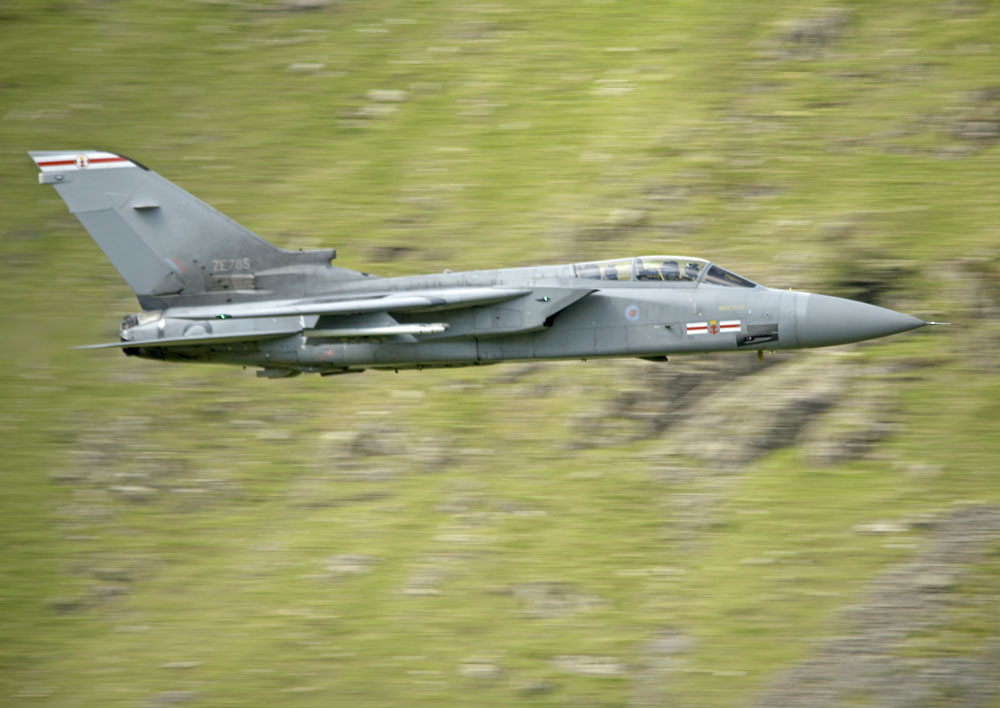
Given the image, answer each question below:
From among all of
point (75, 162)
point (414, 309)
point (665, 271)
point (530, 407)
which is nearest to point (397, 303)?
point (414, 309)

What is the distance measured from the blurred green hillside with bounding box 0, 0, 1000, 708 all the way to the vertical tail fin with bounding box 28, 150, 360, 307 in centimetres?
1025

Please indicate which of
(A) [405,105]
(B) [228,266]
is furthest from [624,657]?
(A) [405,105]

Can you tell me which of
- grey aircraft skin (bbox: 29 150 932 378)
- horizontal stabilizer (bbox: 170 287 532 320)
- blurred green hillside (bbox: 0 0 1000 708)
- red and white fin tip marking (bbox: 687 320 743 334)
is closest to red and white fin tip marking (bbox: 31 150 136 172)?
grey aircraft skin (bbox: 29 150 932 378)

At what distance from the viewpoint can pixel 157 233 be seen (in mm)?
26391

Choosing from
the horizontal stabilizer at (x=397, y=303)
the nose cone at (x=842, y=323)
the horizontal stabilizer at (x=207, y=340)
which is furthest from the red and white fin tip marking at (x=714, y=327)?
the horizontal stabilizer at (x=207, y=340)

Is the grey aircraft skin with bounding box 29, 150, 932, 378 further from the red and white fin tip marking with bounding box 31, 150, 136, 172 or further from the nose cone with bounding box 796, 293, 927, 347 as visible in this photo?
the red and white fin tip marking with bounding box 31, 150, 136, 172

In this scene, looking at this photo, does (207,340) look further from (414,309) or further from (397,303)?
(414,309)

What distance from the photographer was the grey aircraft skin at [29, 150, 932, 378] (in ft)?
78.4

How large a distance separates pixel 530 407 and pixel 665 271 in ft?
40.7

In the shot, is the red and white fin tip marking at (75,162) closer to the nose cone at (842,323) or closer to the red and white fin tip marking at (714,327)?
the red and white fin tip marking at (714,327)

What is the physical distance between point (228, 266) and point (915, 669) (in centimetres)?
1699

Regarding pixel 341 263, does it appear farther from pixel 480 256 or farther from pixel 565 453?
pixel 565 453

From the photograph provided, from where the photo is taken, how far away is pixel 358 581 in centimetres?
3291

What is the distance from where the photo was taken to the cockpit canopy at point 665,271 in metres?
24.3
